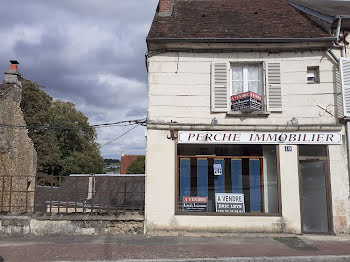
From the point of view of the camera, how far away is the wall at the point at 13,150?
11.7 m

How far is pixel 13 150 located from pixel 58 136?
25.1m

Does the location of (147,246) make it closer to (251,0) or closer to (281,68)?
(281,68)

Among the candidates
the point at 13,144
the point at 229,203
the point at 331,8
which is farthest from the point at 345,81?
the point at 13,144

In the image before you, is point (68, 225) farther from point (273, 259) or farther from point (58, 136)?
point (58, 136)

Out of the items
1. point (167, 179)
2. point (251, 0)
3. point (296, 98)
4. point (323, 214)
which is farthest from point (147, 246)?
point (251, 0)

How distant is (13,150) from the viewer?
12.8 m

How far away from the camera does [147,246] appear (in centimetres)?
711

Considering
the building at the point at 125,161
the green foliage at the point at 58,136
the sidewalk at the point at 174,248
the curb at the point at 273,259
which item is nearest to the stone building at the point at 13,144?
the sidewalk at the point at 174,248

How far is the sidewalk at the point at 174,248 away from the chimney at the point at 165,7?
7217mm

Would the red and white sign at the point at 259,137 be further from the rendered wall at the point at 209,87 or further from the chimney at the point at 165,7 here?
the chimney at the point at 165,7

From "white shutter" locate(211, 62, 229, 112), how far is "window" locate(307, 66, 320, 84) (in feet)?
8.24

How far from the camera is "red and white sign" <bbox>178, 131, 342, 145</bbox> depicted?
866 cm

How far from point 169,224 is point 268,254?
2.89m

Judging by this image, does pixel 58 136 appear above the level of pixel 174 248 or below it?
above
